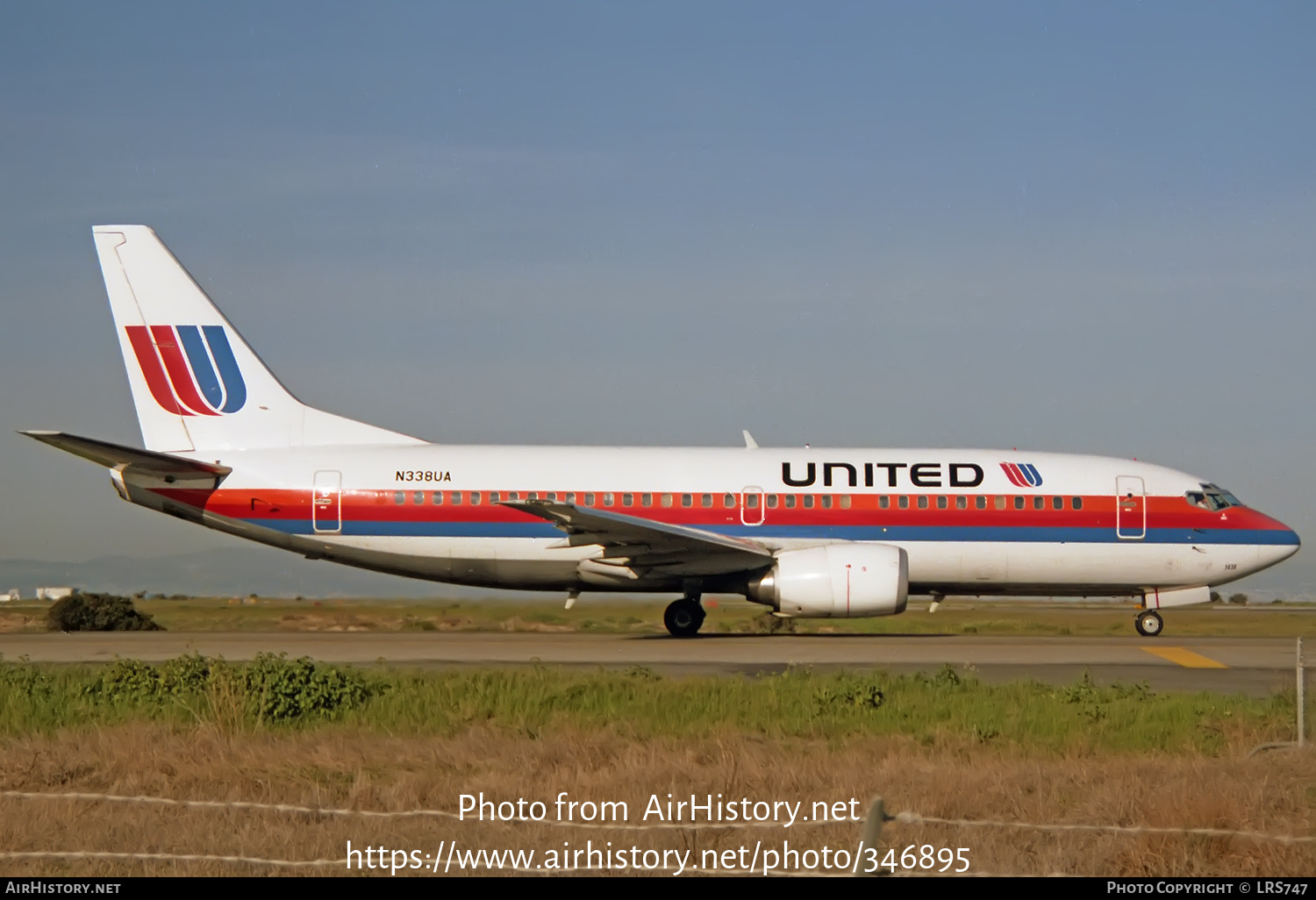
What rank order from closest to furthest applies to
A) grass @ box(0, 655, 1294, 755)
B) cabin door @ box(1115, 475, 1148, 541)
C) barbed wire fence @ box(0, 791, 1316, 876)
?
barbed wire fence @ box(0, 791, 1316, 876) < grass @ box(0, 655, 1294, 755) < cabin door @ box(1115, 475, 1148, 541)

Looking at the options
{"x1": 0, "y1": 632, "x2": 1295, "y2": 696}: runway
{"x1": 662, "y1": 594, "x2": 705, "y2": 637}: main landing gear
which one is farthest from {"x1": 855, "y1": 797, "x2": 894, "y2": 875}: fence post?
{"x1": 662, "y1": 594, "x2": 705, "y2": 637}: main landing gear

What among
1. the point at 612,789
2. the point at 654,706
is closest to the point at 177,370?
the point at 654,706

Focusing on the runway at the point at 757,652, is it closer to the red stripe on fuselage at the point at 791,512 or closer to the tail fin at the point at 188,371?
the red stripe on fuselage at the point at 791,512

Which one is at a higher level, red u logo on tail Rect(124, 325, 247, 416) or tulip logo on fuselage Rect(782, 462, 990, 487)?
red u logo on tail Rect(124, 325, 247, 416)

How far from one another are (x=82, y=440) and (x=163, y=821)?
599 inches

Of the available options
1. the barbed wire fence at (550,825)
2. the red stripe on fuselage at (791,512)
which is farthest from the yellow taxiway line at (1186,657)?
the barbed wire fence at (550,825)

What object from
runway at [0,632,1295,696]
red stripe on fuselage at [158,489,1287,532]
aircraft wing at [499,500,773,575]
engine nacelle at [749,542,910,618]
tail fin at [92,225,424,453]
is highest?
tail fin at [92,225,424,453]

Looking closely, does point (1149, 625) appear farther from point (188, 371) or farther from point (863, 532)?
point (188, 371)

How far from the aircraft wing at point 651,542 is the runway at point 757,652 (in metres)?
1.29

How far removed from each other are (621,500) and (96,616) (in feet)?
37.5

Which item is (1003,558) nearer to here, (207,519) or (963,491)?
(963,491)

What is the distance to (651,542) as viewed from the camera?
2338 centimetres

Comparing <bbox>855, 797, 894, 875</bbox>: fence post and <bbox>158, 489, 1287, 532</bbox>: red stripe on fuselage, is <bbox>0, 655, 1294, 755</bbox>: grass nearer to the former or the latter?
<bbox>855, 797, 894, 875</bbox>: fence post

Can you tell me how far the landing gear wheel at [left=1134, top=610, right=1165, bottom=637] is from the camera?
83.5ft
